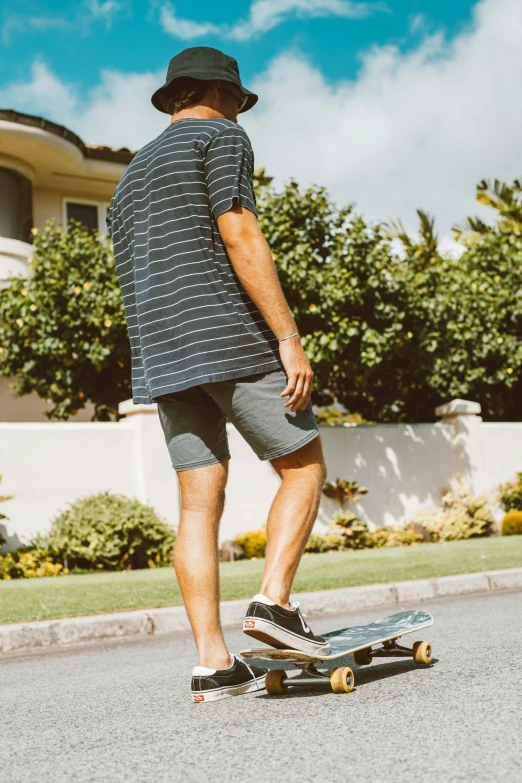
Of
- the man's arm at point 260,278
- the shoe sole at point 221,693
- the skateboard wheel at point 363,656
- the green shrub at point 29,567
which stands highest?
the man's arm at point 260,278

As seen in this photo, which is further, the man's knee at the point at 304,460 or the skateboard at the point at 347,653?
the man's knee at the point at 304,460

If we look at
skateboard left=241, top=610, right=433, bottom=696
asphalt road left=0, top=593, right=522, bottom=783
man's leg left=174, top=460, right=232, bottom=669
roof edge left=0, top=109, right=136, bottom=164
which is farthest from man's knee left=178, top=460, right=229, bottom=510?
roof edge left=0, top=109, right=136, bottom=164

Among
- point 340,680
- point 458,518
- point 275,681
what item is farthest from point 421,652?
point 458,518

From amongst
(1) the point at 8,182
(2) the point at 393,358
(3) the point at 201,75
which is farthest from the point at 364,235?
(3) the point at 201,75

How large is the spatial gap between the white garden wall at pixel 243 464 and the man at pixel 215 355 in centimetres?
783

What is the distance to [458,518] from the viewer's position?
45.6 ft

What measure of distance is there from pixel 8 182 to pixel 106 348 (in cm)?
576

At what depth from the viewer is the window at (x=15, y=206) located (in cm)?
1686

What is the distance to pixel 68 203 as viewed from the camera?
18.6m

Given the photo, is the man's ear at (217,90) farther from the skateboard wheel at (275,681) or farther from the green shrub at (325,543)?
the green shrub at (325,543)

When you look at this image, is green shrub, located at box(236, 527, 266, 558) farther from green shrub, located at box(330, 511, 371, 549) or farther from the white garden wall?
green shrub, located at box(330, 511, 371, 549)

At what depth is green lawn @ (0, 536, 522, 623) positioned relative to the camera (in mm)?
6406

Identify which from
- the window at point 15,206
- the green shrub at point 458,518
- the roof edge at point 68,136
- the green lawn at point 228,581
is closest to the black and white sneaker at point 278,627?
the green lawn at point 228,581

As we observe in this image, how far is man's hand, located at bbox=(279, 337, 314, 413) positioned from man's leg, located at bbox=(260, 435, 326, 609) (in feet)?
0.59
